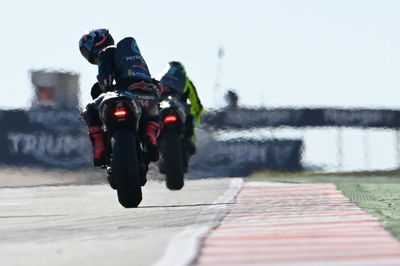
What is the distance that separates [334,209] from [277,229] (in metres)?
2.38

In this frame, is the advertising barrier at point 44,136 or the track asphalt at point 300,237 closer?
the track asphalt at point 300,237

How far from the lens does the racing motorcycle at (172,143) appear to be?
14820mm

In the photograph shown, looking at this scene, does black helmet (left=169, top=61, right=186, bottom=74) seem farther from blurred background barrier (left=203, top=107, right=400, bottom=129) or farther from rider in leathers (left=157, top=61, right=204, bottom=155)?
blurred background barrier (left=203, top=107, right=400, bottom=129)

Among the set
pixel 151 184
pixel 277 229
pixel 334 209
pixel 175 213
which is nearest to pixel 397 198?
pixel 334 209

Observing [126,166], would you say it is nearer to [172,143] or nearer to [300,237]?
[300,237]

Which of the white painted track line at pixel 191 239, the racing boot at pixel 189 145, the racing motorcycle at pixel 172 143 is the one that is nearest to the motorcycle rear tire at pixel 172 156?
the racing motorcycle at pixel 172 143

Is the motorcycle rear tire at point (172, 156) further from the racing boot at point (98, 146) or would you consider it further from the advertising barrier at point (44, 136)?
the advertising barrier at point (44, 136)

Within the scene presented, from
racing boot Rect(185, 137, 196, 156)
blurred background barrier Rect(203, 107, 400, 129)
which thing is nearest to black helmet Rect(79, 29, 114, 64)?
racing boot Rect(185, 137, 196, 156)

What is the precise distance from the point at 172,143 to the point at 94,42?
2860 millimetres

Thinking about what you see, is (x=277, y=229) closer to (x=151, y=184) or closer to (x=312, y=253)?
(x=312, y=253)

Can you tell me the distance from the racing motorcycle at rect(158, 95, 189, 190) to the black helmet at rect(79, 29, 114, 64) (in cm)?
273

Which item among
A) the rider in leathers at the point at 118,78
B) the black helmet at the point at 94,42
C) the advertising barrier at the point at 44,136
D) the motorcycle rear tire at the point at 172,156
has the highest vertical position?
the black helmet at the point at 94,42

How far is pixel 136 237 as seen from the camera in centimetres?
778

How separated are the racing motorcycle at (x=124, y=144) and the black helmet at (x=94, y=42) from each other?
2.94ft
